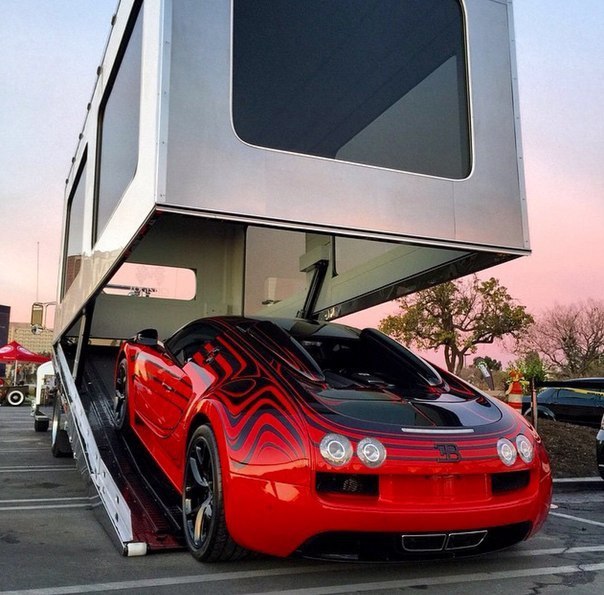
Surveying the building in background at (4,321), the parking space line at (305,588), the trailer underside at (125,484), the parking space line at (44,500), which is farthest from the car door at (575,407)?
the building in background at (4,321)

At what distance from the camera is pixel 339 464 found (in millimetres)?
3070

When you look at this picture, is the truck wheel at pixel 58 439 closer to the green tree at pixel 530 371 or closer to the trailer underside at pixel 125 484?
the trailer underside at pixel 125 484

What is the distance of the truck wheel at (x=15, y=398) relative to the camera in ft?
80.6

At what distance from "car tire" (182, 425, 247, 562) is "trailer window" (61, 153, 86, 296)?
342 centimetres

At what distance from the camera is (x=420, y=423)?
3.42 m

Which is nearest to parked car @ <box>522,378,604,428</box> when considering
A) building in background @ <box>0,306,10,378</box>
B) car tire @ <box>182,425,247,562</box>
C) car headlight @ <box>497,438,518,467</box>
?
car headlight @ <box>497,438,518,467</box>

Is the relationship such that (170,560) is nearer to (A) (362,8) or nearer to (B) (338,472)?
(B) (338,472)

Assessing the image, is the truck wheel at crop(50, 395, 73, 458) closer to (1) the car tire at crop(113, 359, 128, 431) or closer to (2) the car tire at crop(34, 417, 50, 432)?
(1) the car tire at crop(113, 359, 128, 431)

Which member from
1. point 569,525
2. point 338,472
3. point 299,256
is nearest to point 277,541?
point 338,472

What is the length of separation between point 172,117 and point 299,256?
14.3 feet

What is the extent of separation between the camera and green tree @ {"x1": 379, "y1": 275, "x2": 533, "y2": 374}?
1323 inches

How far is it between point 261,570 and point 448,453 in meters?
1.19

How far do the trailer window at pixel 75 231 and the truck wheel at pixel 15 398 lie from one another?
17763 mm

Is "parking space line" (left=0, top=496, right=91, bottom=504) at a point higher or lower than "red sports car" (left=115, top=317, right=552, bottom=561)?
lower
